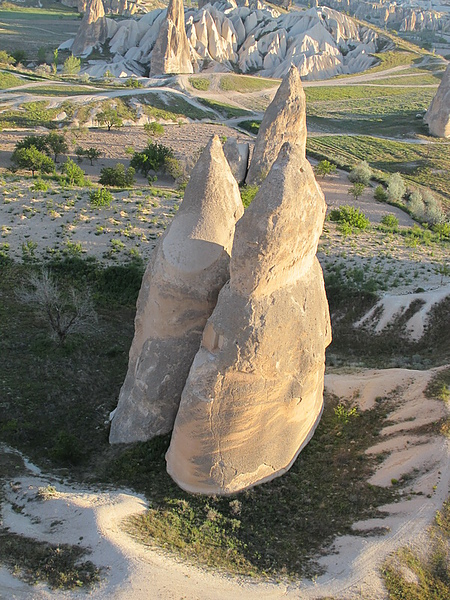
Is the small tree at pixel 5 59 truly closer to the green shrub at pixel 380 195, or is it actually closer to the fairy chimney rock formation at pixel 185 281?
the green shrub at pixel 380 195

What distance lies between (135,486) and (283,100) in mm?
A: 24832

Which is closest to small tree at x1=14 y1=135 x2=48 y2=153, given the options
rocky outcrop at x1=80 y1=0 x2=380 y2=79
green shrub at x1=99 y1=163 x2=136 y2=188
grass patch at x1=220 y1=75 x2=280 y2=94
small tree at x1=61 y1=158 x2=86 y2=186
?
small tree at x1=61 y1=158 x2=86 y2=186

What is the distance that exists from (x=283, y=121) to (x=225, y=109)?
37.6 meters

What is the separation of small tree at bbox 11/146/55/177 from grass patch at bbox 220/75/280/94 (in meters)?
43.9

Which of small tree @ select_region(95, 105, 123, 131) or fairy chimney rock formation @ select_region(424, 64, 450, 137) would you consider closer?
small tree @ select_region(95, 105, 123, 131)

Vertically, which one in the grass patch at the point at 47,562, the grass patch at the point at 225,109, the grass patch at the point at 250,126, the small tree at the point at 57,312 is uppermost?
the grass patch at the point at 225,109

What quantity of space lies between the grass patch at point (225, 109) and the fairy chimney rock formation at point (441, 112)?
21.6 metres

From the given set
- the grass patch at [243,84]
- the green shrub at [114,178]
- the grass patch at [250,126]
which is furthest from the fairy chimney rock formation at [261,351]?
the grass patch at [243,84]

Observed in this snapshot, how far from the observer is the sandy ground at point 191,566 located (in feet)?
29.1

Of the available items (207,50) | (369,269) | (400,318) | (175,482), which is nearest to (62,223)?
(369,269)

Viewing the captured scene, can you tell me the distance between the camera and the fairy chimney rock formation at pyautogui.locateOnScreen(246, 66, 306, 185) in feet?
99.1

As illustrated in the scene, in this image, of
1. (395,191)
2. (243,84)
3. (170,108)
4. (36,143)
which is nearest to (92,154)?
(36,143)

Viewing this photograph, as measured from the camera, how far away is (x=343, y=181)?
4403 centimetres

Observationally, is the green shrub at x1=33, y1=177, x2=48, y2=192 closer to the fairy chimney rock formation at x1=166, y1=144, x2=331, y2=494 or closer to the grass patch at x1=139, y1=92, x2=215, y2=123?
the fairy chimney rock formation at x1=166, y1=144, x2=331, y2=494
